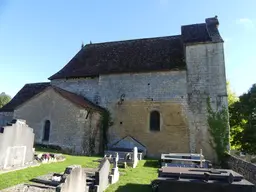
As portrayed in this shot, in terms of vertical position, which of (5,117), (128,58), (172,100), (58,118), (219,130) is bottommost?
(219,130)

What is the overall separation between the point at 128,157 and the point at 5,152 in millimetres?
6429

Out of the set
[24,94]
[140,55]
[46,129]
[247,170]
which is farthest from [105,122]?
[247,170]

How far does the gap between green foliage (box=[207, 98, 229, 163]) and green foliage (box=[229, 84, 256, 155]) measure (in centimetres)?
635

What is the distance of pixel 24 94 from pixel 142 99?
43.4 ft

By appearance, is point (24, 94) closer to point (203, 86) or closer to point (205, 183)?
point (203, 86)

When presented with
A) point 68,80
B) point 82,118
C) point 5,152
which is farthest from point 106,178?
point 68,80

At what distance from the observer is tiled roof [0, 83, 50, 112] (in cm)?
2146

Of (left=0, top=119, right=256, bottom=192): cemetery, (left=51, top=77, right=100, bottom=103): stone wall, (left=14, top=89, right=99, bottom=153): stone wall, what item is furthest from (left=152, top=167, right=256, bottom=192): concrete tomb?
(left=51, top=77, right=100, bottom=103): stone wall

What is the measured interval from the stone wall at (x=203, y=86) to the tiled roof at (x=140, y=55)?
78 cm

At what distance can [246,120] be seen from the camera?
908 inches

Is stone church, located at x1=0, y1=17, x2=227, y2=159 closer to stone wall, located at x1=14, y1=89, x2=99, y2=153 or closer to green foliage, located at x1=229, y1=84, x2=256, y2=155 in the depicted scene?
stone wall, located at x1=14, y1=89, x2=99, y2=153

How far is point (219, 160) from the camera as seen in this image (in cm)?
1623

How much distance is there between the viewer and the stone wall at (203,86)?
1697 cm

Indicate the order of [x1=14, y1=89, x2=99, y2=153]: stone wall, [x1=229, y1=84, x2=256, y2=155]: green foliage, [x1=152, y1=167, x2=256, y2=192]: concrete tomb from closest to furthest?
[x1=152, y1=167, x2=256, y2=192]: concrete tomb < [x1=14, y1=89, x2=99, y2=153]: stone wall < [x1=229, y1=84, x2=256, y2=155]: green foliage
